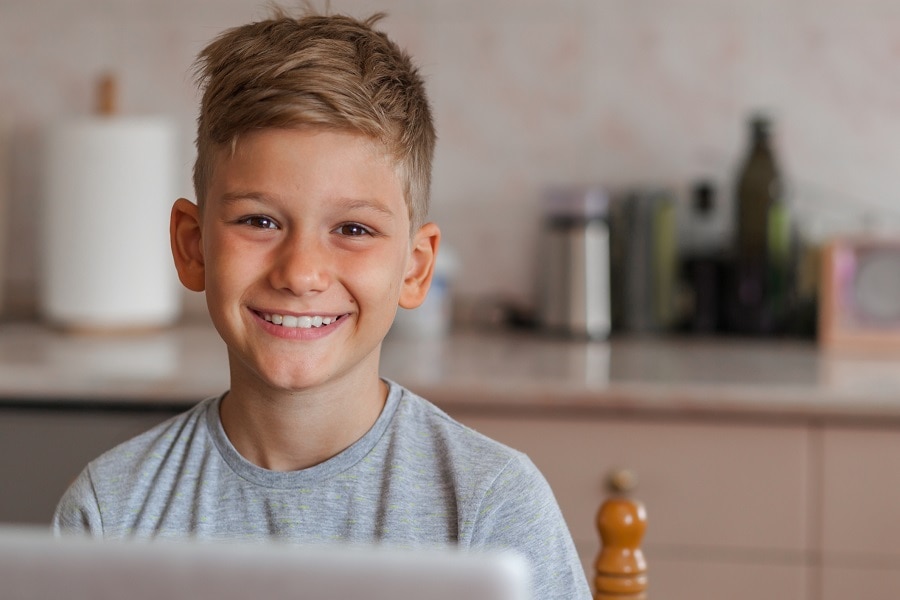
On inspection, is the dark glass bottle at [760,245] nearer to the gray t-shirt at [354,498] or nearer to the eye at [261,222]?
the gray t-shirt at [354,498]

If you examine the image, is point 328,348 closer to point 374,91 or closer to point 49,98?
point 374,91

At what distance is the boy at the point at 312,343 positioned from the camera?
86 cm

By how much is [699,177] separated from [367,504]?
171 cm

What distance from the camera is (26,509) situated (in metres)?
1.88

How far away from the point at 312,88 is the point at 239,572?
502 mm

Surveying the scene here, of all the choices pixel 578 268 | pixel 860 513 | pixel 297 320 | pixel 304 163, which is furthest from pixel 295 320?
pixel 578 268

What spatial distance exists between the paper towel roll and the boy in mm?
1385

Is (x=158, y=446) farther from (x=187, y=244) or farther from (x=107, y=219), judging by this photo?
(x=107, y=219)

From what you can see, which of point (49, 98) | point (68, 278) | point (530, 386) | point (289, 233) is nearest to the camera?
point (289, 233)

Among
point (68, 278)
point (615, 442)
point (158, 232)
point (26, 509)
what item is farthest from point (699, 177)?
point (26, 509)

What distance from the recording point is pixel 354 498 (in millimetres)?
903

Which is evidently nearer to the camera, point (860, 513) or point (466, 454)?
point (466, 454)

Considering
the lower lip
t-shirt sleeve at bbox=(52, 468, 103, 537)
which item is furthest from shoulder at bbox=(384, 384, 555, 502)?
t-shirt sleeve at bbox=(52, 468, 103, 537)

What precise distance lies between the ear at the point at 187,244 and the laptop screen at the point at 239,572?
56 centimetres
